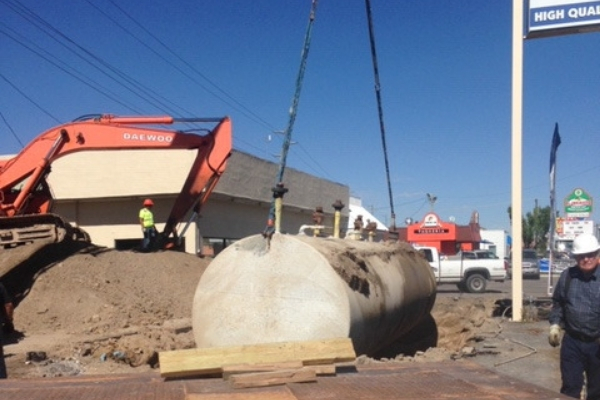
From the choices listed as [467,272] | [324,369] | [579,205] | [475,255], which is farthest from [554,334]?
[475,255]

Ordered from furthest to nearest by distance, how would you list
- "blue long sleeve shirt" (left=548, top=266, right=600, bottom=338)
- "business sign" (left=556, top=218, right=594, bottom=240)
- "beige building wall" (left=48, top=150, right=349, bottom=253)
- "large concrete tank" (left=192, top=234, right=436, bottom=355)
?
1. "beige building wall" (left=48, top=150, right=349, bottom=253)
2. "business sign" (left=556, top=218, right=594, bottom=240)
3. "blue long sleeve shirt" (left=548, top=266, right=600, bottom=338)
4. "large concrete tank" (left=192, top=234, right=436, bottom=355)

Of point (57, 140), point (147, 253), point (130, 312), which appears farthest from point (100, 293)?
point (57, 140)

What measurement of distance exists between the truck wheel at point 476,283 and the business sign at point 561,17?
18.5 metres

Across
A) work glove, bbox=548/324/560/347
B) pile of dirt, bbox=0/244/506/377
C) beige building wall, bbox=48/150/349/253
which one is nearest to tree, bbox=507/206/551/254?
beige building wall, bbox=48/150/349/253

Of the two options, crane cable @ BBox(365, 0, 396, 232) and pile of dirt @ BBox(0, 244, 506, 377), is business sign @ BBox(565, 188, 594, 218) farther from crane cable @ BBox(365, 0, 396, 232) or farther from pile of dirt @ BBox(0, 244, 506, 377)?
crane cable @ BBox(365, 0, 396, 232)

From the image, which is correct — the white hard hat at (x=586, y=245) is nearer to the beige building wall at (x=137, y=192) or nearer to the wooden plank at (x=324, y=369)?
the wooden plank at (x=324, y=369)

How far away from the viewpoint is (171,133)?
19.2 metres

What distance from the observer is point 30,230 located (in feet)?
57.1

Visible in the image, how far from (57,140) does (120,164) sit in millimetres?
8708

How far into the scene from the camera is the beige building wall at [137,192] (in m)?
25.9

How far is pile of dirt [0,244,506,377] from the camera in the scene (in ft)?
34.9

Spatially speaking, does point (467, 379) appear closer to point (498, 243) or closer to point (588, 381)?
point (588, 381)

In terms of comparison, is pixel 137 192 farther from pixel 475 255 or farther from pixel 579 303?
pixel 579 303

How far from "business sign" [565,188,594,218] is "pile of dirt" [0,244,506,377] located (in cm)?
468
